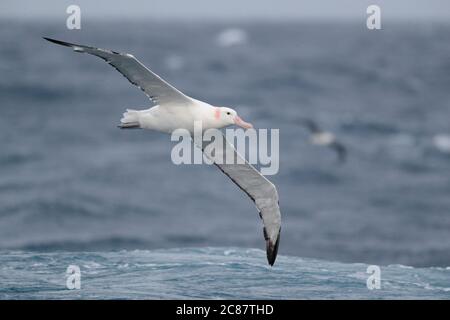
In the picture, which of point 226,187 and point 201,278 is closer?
point 201,278

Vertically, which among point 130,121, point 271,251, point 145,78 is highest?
point 145,78

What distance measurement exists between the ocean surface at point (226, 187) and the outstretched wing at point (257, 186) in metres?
→ 0.65

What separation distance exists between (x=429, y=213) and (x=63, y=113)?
1765 cm

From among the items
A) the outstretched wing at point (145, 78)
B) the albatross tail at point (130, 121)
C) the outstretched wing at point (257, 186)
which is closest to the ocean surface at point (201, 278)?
the outstretched wing at point (257, 186)

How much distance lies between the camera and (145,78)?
11.0 meters

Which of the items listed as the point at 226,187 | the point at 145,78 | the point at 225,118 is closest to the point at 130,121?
the point at 145,78

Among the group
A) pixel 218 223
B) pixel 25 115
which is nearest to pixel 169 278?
pixel 218 223

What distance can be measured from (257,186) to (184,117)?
1.34m

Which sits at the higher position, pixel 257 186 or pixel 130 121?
pixel 130 121

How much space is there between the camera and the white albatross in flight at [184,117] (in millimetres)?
10883

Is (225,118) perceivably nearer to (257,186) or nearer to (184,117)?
(184,117)

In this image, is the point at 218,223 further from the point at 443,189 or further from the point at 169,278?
the point at 169,278
